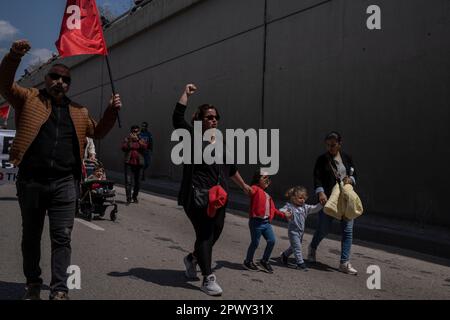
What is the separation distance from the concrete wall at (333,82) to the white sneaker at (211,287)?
5794 millimetres

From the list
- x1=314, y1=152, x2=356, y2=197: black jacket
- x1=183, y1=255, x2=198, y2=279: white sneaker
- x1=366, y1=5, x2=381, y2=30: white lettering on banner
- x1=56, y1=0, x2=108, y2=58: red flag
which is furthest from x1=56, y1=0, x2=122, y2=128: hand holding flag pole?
x1=366, y1=5, x2=381, y2=30: white lettering on banner

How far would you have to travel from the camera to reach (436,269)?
664 cm

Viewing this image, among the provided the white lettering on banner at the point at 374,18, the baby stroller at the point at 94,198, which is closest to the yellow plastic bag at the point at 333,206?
the baby stroller at the point at 94,198

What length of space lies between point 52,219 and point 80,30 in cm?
305

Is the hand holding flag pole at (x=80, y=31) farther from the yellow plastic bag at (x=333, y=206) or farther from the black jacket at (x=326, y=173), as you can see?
the yellow plastic bag at (x=333, y=206)

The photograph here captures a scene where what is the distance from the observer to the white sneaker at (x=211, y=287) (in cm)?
463

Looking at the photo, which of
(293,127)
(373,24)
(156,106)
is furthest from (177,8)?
(373,24)

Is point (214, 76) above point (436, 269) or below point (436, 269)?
above

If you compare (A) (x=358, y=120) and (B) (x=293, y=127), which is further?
(B) (x=293, y=127)

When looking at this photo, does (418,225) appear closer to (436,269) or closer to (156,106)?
(436,269)

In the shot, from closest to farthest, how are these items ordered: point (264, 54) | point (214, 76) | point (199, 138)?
point (199, 138), point (264, 54), point (214, 76)

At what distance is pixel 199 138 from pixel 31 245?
1.67 metres

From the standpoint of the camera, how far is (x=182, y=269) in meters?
5.71

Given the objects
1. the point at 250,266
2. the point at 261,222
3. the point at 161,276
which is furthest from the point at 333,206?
the point at 161,276
